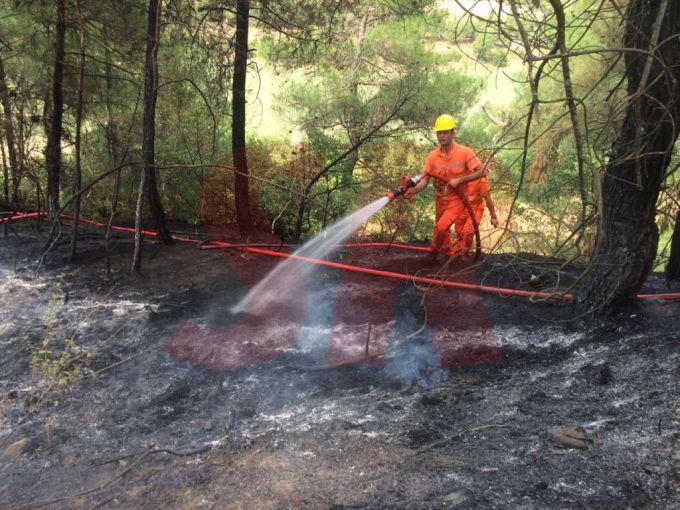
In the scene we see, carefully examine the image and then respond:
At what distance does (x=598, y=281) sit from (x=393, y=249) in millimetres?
3386

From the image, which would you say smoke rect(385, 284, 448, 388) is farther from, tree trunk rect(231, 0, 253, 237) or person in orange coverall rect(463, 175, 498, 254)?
tree trunk rect(231, 0, 253, 237)

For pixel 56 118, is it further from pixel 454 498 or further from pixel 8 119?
pixel 454 498

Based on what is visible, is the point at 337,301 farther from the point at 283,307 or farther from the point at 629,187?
the point at 629,187

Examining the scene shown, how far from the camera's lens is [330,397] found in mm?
3684

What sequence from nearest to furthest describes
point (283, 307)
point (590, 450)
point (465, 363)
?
point (590, 450) → point (465, 363) → point (283, 307)

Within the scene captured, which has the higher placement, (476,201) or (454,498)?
(476,201)

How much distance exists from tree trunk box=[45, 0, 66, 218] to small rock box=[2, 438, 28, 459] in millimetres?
4623

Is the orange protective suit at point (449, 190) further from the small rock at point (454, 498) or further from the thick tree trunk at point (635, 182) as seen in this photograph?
the small rock at point (454, 498)

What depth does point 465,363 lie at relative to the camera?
4102 mm

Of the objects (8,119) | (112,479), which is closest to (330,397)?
(112,479)

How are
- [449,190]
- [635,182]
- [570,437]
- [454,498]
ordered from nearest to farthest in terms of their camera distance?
[454,498] < [570,437] < [635,182] < [449,190]

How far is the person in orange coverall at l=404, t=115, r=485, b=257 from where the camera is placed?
224 inches

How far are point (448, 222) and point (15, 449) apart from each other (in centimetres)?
455

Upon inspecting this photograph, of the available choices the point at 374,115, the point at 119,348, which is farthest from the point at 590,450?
the point at 374,115
